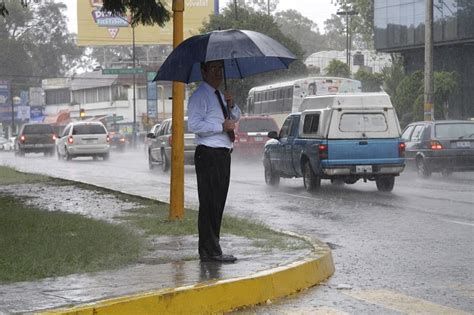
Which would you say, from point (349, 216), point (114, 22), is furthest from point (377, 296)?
point (114, 22)

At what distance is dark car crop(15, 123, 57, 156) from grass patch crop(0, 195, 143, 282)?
3609 cm

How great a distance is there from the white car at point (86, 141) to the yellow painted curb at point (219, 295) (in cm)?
3339

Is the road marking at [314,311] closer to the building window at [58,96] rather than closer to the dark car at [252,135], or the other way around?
the dark car at [252,135]

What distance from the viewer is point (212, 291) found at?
7.76 meters

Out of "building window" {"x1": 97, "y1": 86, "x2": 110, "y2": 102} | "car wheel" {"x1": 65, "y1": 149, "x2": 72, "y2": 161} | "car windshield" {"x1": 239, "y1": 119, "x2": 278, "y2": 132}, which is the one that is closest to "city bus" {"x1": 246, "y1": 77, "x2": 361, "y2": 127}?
"car windshield" {"x1": 239, "y1": 119, "x2": 278, "y2": 132}

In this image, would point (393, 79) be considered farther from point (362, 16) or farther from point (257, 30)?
point (362, 16)

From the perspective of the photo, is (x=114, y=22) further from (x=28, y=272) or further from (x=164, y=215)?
(x=28, y=272)

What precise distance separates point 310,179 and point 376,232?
7542 mm

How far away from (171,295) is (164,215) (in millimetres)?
6061

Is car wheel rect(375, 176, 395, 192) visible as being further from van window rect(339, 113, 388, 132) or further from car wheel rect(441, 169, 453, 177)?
car wheel rect(441, 169, 453, 177)

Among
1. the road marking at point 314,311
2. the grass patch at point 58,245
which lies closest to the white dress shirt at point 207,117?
the grass patch at point 58,245

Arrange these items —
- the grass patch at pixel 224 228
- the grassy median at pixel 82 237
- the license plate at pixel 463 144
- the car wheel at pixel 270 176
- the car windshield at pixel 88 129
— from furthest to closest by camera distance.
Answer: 1. the car windshield at pixel 88 129
2. the license plate at pixel 463 144
3. the car wheel at pixel 270 176
4. the grass patch at pixel 224 228
5. the grassy median at pixel 82 237

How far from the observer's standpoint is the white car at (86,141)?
41688 mm

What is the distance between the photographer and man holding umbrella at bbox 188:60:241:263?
9148 millimetres
